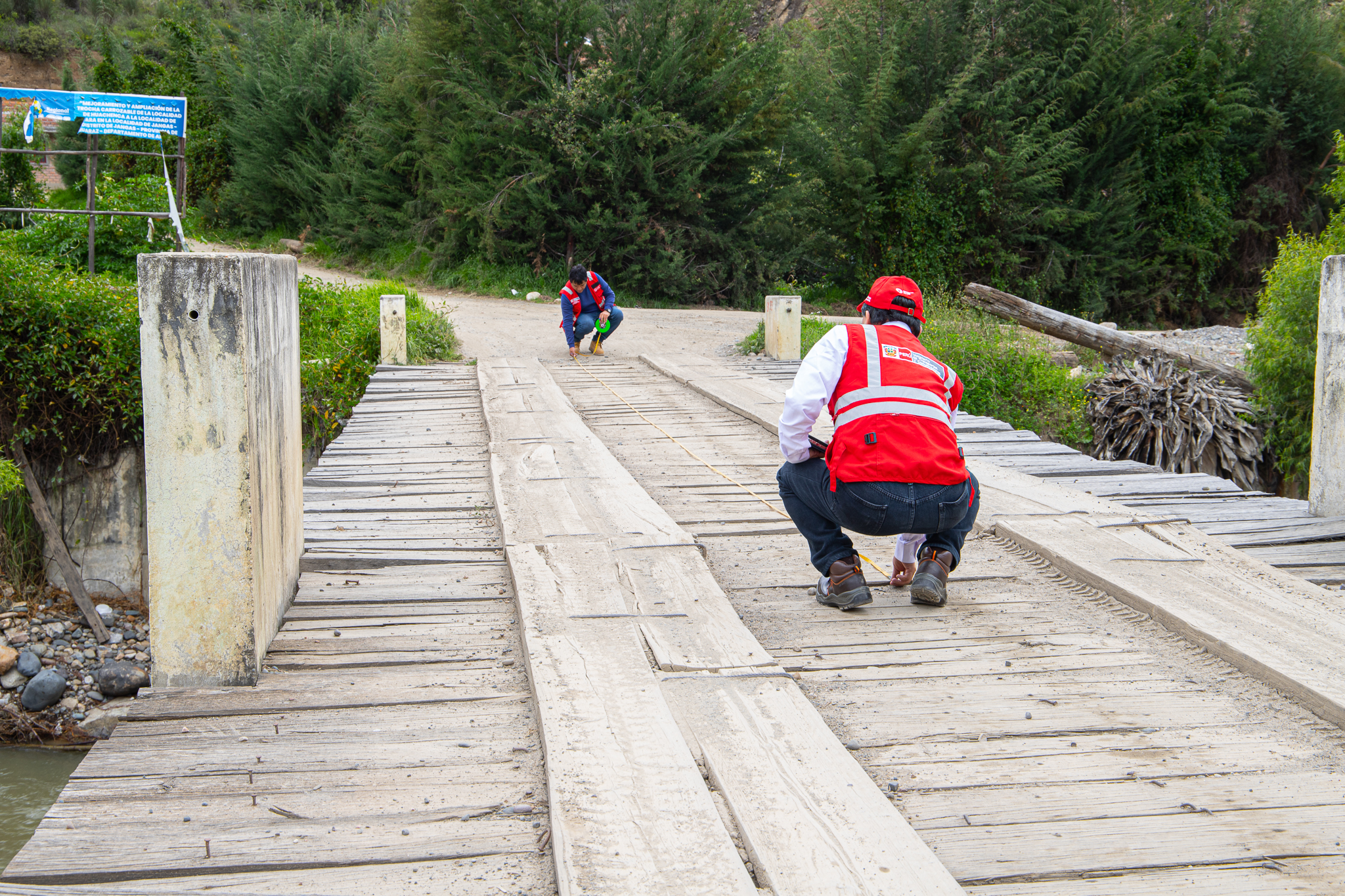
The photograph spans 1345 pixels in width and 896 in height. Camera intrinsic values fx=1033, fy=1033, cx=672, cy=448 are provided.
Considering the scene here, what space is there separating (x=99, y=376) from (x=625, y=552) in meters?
6.32

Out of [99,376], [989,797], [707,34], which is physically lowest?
[989,797]

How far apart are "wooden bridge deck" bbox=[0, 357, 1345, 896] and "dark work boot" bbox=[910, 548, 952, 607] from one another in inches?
2.3

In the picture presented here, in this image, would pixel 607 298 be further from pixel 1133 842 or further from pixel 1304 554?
pixel 1133 842

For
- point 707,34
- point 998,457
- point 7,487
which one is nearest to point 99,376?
point 7,487

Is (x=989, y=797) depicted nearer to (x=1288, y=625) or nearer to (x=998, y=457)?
(x=1288, y=625)

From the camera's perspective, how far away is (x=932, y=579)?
11.7 ft

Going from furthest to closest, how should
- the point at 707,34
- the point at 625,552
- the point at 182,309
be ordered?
the point at 707,34 → the point at 625,552 → the point at 182,309

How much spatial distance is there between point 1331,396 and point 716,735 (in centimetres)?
379

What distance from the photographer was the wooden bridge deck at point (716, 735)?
1999mm

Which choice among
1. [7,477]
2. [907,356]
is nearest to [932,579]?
[907,356]

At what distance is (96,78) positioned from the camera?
2700cm

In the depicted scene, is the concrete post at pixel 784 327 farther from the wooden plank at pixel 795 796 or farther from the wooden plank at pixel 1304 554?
the wooden plank at pixel 795 796

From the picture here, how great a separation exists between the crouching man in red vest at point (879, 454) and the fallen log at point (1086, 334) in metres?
8.26

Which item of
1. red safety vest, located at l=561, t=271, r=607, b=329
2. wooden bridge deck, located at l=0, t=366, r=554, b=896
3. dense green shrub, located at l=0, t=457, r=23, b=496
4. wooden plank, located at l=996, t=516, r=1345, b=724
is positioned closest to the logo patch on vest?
wooden plank, located at l=996, t=516, r=1345, b=724
